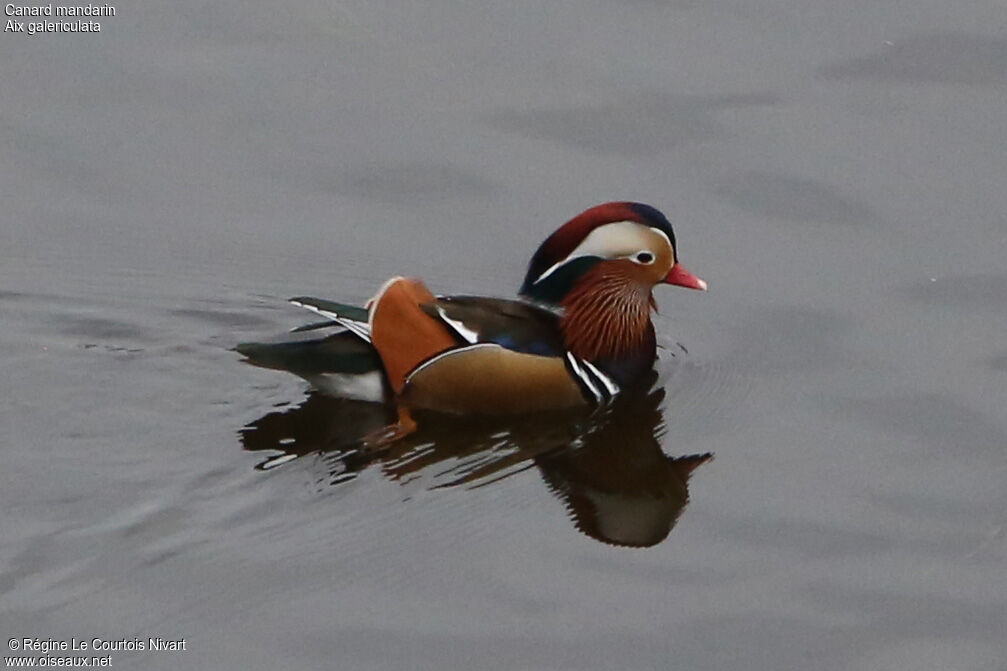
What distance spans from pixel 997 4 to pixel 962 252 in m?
2.64

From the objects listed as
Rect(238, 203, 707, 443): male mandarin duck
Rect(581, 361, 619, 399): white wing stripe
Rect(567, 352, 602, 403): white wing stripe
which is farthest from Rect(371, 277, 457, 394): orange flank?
Rect(581, 361, 619, 399): white wing stripe

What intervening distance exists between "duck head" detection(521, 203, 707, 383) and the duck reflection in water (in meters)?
0.27

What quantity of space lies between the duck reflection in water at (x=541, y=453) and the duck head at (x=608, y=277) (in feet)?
0.89

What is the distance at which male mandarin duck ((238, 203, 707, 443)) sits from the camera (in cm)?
859

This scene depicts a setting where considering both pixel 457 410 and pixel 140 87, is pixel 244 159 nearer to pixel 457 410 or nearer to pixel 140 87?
pixel 140 87

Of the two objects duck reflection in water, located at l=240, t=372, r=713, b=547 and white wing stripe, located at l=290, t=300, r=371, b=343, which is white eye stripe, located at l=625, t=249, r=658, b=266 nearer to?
duck reflection in water, located at l=240, t=372, r=713, b=547

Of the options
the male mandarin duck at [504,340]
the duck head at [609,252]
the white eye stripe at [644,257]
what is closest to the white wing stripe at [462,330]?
the male mandarin duck at [504,340]

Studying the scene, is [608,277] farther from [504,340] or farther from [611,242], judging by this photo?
[504,340]

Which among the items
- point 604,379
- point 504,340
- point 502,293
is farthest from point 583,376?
point 502,293

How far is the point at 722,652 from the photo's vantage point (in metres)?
6.83

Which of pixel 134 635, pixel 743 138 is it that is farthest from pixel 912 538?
pixel 743 138

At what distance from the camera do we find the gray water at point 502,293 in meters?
6.99

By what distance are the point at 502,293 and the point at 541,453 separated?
5.26 ft

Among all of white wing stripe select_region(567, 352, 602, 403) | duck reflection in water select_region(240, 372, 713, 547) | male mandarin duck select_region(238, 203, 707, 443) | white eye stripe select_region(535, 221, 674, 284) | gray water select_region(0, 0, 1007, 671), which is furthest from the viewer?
white eye stripe select_region(535, 221, 674, 284)
